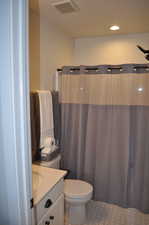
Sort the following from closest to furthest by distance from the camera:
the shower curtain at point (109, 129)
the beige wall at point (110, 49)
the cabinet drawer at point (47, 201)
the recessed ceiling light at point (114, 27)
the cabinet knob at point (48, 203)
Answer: the cabinet drawer at point (47, 201)
the cabinet knob at point (48, 203)
the shower curtain at point (109, 129)
the recessed ceiling light at point (114, 27)
the beige wall at point (110, 49)

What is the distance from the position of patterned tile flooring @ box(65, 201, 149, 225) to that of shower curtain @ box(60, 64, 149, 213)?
8 centimetres

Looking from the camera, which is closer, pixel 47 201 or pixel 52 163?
pixel 47 201

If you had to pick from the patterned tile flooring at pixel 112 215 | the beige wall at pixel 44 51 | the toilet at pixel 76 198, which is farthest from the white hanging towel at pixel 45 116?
the patterned tile flooring at pixel 112 215

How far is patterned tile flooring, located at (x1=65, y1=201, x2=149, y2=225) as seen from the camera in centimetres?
187

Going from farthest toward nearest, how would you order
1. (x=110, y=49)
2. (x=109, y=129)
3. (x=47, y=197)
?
(x=110, y=49) < (x=109, y=129) < (x=47, y=197)

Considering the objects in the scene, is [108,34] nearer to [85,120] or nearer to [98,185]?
[85,120]

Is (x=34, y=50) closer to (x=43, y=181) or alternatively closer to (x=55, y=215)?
(x=43, y=181)

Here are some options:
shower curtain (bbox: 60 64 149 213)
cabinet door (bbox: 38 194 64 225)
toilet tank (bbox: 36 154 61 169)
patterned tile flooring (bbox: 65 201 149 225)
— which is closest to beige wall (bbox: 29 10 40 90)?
shower curtain (bbox: 60 64 149 213)

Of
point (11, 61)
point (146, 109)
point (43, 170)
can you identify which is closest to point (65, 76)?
point (146, 109)

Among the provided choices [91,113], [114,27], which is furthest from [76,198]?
[114,27]

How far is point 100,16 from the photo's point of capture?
1911mm

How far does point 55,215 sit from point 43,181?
0.30 meters

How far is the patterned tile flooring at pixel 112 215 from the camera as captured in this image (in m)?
1.87

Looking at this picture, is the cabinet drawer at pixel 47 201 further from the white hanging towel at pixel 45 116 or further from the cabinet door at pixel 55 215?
the white hanging towel at pixel 45 116
